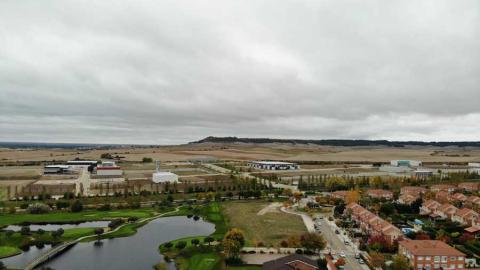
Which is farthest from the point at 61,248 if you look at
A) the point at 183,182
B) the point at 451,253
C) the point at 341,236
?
the point at 183,182

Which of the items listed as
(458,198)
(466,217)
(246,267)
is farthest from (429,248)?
(458,198)

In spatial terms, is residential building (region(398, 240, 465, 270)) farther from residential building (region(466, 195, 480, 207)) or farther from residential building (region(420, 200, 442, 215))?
residential building (region(466, 195, 480, 207))

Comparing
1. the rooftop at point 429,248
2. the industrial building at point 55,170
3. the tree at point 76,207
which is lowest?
the tree at point 76,207

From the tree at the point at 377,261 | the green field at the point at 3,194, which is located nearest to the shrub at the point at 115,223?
the green field at the point at 3,194

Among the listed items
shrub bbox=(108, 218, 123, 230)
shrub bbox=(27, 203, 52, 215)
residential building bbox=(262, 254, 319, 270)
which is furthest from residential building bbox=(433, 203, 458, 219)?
shrub bbox=(27, 203, 52, 215)

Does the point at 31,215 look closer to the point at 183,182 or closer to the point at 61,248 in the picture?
→ the point at 61,248

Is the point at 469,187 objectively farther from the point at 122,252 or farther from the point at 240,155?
the point at 240,155

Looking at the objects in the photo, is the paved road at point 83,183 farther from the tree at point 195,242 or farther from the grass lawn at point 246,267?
the grass lawn at point 246,267
